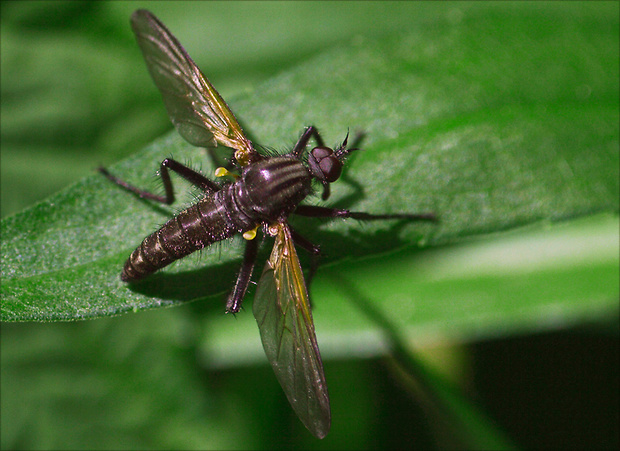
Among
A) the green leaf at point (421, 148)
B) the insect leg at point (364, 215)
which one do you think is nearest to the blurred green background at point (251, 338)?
the green leaf at point (421, 148)

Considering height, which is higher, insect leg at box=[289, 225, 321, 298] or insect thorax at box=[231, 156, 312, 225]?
insect thorax at box=[231, 156, 312, 225]

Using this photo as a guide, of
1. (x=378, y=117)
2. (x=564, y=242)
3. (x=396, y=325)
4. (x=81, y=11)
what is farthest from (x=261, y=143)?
(x=564, y=242)

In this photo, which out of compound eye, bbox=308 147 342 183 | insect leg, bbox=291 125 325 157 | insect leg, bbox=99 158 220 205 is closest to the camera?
insect leg, bbox=99 158 220 205

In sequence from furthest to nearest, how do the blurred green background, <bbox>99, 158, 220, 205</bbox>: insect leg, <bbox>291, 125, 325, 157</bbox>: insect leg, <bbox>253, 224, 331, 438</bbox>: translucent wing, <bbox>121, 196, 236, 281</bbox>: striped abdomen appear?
the blurred green background → <bbox>291, 125, 325, 157</bbox>: insect leg → <bbox>99, 158, 220, 205</bbox>: insect leg → <bbox>121, 196, 236, 281</bbox>: striped abdomen → <bbox>253, 224, 331, 438</bbox>: translucent wing

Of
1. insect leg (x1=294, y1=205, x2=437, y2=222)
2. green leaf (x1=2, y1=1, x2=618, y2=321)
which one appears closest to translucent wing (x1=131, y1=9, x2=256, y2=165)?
green leaf (x1=2, y1=1, x2=618, y2=321)

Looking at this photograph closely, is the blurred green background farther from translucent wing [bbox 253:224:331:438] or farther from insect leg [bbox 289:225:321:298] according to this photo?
translucent wing [bbox 253:224:331:438]

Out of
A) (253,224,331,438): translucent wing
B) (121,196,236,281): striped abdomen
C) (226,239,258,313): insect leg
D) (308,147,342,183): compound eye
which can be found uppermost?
(308,147,342,183): compound eye

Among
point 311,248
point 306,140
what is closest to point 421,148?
point 306,140
